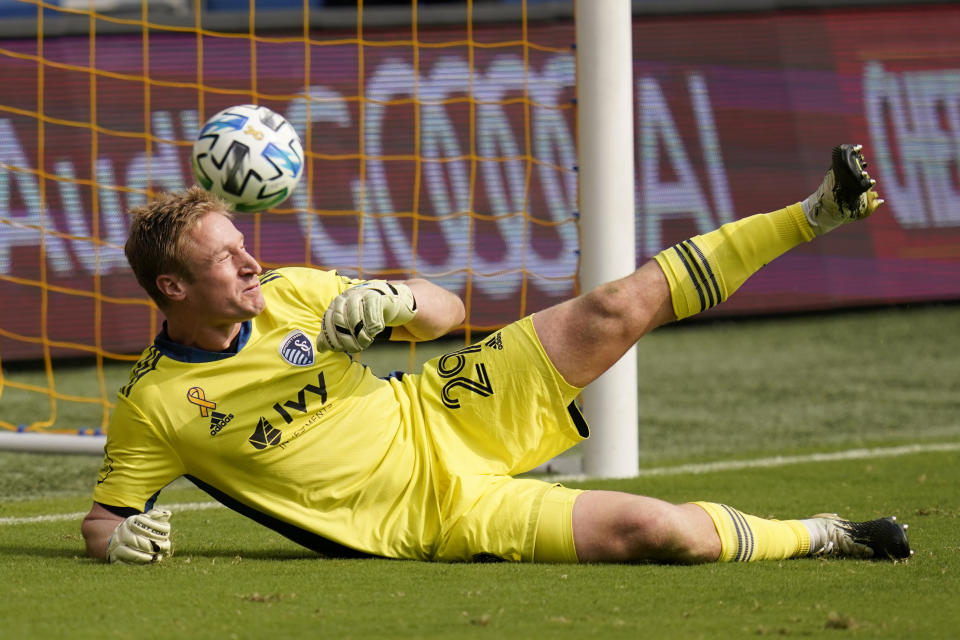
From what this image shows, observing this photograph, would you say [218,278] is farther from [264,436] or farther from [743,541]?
[743,541]

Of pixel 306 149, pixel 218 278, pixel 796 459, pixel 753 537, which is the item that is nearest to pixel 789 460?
pixel 796 459

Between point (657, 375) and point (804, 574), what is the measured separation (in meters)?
4.94

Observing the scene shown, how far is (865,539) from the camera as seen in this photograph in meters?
3.80

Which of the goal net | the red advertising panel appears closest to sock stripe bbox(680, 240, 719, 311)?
the red advertising panel

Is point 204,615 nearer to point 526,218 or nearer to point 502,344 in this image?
point 502,344

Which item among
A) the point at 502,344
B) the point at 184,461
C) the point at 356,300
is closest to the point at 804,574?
the point at 502,344

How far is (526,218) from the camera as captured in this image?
9.27 metres

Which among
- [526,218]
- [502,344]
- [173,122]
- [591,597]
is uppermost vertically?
[173,122]

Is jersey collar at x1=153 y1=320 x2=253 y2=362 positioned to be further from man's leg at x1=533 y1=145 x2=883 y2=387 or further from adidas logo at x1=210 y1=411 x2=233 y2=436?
man's leg at x1=533 y1=145 x2=883 y2=387

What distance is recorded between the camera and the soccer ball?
503cm

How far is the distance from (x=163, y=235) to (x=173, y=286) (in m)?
0.14

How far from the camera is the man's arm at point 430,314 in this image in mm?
3836

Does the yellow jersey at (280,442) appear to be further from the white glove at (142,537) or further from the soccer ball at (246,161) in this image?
the soccer ball at (246,161)

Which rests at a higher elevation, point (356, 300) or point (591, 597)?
point (356, 300)
